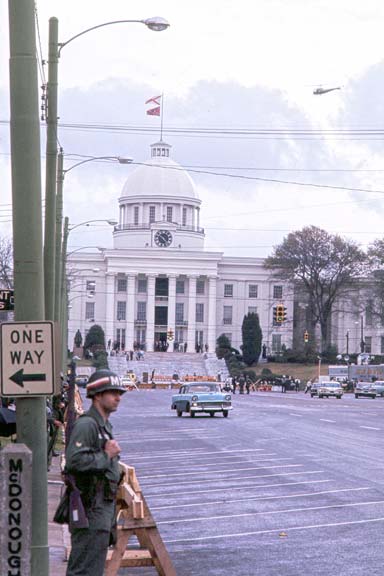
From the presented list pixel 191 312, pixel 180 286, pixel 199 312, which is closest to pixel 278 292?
pixel 199 312

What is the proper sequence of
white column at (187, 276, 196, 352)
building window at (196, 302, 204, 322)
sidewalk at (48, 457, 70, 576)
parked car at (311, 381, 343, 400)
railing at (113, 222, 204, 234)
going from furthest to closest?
railing at (113, 222, 204, 234) < building window at (196, 302, 204, 322) < white column at (187, 276, 196, 352) < parked car at (311, 381, 343, 400) < sidewalk at (48, 457, 70, 576)

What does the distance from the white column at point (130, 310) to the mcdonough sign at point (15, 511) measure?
14839 centimetres

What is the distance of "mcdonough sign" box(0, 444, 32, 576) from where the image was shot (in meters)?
9.22

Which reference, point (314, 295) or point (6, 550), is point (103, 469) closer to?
point (6, 550)

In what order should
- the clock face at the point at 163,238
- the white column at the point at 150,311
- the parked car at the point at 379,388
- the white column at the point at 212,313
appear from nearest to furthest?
the parked car at the point at 379,388
the white column at the point at 150,311
the white column at the point at 212,313
the clock face at the point at 163,238

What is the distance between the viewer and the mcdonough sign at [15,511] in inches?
363

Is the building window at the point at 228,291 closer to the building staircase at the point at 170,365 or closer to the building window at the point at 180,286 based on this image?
the building window at the point at 180,286

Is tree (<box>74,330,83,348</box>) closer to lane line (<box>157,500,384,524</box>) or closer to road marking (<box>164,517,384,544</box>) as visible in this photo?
lane line (<box>157,500,384,524</box>)

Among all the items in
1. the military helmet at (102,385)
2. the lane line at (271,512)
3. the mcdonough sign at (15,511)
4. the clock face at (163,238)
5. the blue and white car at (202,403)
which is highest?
the clock face at (163,238)

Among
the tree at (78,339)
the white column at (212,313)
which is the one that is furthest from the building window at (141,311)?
the tree at (78,339)

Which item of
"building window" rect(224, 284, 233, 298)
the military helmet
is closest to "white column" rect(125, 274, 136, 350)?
"building window" rect(224, 284, 233, 298)

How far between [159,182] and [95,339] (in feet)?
85.9

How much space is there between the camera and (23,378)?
9844 mm

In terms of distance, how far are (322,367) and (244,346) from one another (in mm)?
16172
